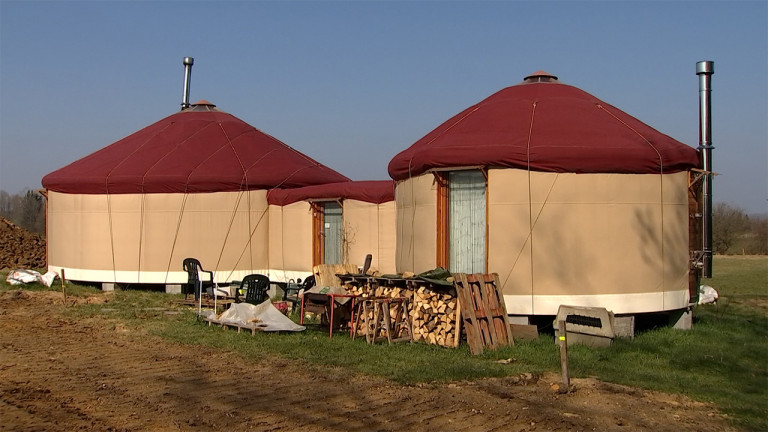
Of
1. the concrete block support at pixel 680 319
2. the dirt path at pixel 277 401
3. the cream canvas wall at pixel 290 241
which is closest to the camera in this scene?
the dirt path at pixel 277 401

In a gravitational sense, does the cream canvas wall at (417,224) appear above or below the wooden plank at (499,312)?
above

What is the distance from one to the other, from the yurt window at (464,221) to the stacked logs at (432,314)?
1150mm

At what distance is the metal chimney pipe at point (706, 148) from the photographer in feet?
41.0

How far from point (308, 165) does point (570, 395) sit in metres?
12.1

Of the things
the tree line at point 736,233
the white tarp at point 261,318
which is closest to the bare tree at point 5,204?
the tree line at point 736,233

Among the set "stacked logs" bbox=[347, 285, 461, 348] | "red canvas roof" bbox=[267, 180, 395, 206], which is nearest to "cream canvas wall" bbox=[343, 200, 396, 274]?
"red canvas roof" bbox=[267, 180, 395, 206]

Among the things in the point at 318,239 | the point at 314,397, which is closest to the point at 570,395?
the point at 314,397

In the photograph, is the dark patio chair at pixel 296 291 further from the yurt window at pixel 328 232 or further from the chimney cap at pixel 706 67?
the chimney cap at pixel 706 67

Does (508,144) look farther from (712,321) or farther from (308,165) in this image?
(308,165)

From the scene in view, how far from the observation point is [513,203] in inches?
432

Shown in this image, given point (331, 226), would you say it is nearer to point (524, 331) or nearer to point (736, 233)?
point (524, 331)

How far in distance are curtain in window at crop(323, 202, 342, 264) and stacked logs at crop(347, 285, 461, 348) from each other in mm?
5163

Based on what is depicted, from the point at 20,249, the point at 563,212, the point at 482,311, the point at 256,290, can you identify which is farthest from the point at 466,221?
the point at 20,249

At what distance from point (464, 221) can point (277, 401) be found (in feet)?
16.3
